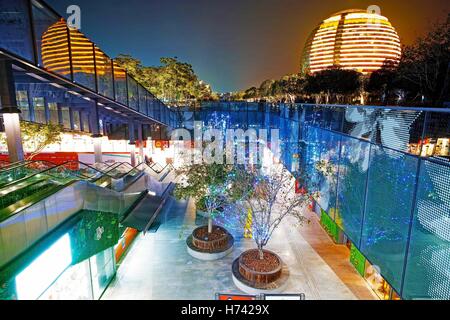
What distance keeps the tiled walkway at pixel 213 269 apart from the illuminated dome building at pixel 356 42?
89.9 meters

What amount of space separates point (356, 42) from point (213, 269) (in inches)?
4100

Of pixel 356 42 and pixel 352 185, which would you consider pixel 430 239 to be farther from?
pixel 356 42

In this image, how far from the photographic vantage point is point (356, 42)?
94.1 meters

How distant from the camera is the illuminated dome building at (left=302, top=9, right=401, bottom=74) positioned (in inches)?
3654

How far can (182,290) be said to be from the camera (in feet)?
31.3

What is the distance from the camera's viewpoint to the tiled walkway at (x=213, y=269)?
953cm

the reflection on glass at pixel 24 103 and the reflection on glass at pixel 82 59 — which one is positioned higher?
the reflection on glass at pixel 82 59

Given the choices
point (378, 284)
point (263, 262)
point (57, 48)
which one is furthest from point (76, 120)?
point (378, 284)

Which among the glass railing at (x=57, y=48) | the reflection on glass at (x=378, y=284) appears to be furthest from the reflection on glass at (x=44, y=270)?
the reflection on glass at (x=378, y=284)

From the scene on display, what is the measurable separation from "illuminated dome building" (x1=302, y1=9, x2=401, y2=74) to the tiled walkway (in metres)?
Result: 89.9

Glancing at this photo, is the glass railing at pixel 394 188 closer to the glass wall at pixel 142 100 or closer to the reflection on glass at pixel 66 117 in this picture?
the glass wall at pixel 142 100
